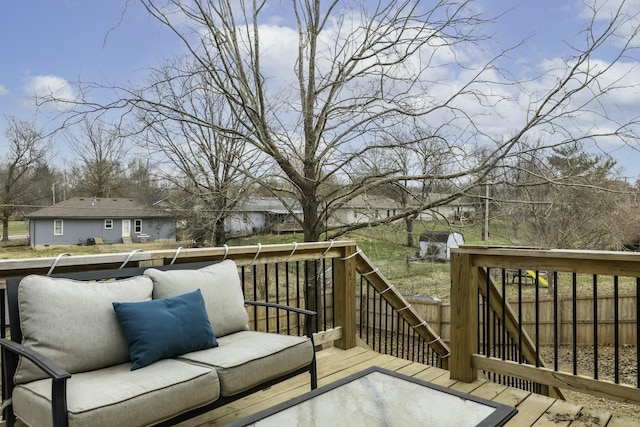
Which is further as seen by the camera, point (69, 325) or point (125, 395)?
point (69, 325)

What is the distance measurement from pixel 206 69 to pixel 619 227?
7.30 m

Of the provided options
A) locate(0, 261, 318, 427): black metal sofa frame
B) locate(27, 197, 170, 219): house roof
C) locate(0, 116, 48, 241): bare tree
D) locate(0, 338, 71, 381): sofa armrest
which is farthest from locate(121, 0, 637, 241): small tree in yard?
locate(27, 197, 170, 219): house roof

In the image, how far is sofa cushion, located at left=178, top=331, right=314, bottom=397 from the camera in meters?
1.92

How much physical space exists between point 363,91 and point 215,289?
5092 mm

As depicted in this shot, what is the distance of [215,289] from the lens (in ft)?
7.86

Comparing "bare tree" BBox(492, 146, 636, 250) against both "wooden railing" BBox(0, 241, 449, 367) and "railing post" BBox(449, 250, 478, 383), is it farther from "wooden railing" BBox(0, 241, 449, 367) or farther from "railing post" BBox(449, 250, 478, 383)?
"railing post" BBox(449, 250, 478, 383)

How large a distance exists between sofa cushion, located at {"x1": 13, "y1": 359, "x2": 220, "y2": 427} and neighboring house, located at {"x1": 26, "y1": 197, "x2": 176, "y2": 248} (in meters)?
10.0

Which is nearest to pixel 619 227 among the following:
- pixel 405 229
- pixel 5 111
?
pixel 405 229

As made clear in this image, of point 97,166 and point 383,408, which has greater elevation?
point 97,166

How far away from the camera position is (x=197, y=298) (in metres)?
2.21

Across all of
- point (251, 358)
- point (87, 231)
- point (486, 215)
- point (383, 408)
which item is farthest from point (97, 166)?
point (383, 408)

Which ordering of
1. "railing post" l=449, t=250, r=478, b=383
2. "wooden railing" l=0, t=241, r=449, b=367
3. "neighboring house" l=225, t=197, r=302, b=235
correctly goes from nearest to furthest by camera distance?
1. "wooden railing" l=0, t=241, r=449, b=367
2. "railing post" l=449, t=250, r=478, b=383
3. "neighboring house" l=225, t=197, r=302, b=235

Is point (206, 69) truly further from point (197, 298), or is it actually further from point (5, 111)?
point (5, 111)

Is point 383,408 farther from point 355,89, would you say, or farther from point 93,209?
point 93,209
